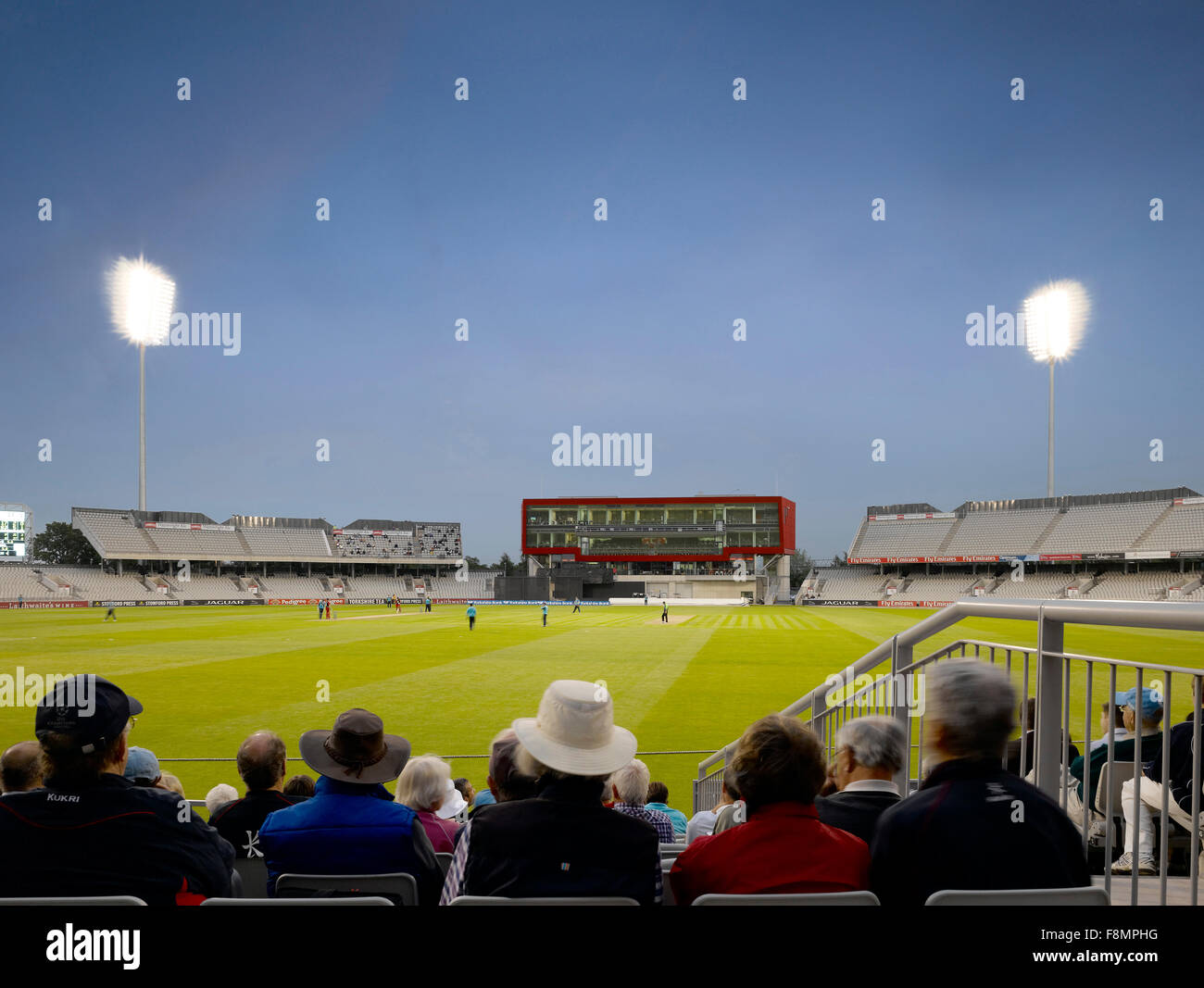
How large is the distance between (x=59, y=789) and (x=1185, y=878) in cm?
509

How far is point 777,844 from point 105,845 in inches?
95.4

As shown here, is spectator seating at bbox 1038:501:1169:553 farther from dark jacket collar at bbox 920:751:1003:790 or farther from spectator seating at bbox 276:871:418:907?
spectator seating at bbox 276:871:418:907

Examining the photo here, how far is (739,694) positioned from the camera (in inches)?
664

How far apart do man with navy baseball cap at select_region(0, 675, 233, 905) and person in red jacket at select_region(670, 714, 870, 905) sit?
6.13 feet

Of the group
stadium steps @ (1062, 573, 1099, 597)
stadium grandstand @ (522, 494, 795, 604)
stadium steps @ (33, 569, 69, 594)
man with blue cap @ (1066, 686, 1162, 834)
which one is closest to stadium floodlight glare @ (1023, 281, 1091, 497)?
stadium steps @ (1062, 573, 1099, 597)

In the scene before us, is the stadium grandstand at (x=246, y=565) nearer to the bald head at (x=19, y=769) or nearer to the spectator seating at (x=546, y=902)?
the bald head at (x=19, y=769)

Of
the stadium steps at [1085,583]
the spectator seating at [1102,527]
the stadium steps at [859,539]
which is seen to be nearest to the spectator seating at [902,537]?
the stadium steps at [859,539]

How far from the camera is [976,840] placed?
2.22 meters

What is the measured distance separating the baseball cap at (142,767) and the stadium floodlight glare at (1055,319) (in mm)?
61424

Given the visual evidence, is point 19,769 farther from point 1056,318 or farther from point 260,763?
point 1056,318

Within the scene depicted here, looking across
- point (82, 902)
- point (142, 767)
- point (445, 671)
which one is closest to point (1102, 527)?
point (445, 671)

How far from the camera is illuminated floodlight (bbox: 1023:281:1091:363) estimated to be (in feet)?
169

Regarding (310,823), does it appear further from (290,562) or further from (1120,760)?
(290,562)
